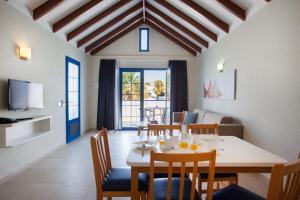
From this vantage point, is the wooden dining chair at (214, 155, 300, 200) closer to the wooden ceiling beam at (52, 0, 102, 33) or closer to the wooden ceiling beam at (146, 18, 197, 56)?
the wooden ceiling beam at (52, 0, 102, 33)

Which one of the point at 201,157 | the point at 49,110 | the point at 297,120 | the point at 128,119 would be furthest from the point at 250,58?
the point at 128,119

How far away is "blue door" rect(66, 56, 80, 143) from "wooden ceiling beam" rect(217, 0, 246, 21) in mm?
3972

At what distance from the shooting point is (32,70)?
4062 mm

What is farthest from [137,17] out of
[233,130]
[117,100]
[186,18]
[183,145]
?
[183,145]

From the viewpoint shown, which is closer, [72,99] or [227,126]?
[227,126]

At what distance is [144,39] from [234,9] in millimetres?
4072

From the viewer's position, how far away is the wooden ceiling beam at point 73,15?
15.4ft

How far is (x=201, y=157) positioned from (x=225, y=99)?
12.8ft

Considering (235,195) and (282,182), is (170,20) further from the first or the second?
(282,182)

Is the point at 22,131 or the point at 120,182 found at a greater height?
the point at 22,131

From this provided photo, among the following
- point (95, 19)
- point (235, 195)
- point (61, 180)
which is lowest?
point (61, 180)

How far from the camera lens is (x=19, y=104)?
3.49 meters

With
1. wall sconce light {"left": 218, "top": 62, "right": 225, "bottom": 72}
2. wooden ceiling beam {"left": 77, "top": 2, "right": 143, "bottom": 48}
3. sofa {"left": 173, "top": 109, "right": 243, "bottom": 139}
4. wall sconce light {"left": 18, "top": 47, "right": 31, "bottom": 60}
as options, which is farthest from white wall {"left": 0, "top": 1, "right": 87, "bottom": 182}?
wall sconce light {"left": 218, "top": 62, "right": 225, "bottom": 72}

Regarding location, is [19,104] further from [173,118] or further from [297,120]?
[173,118]
